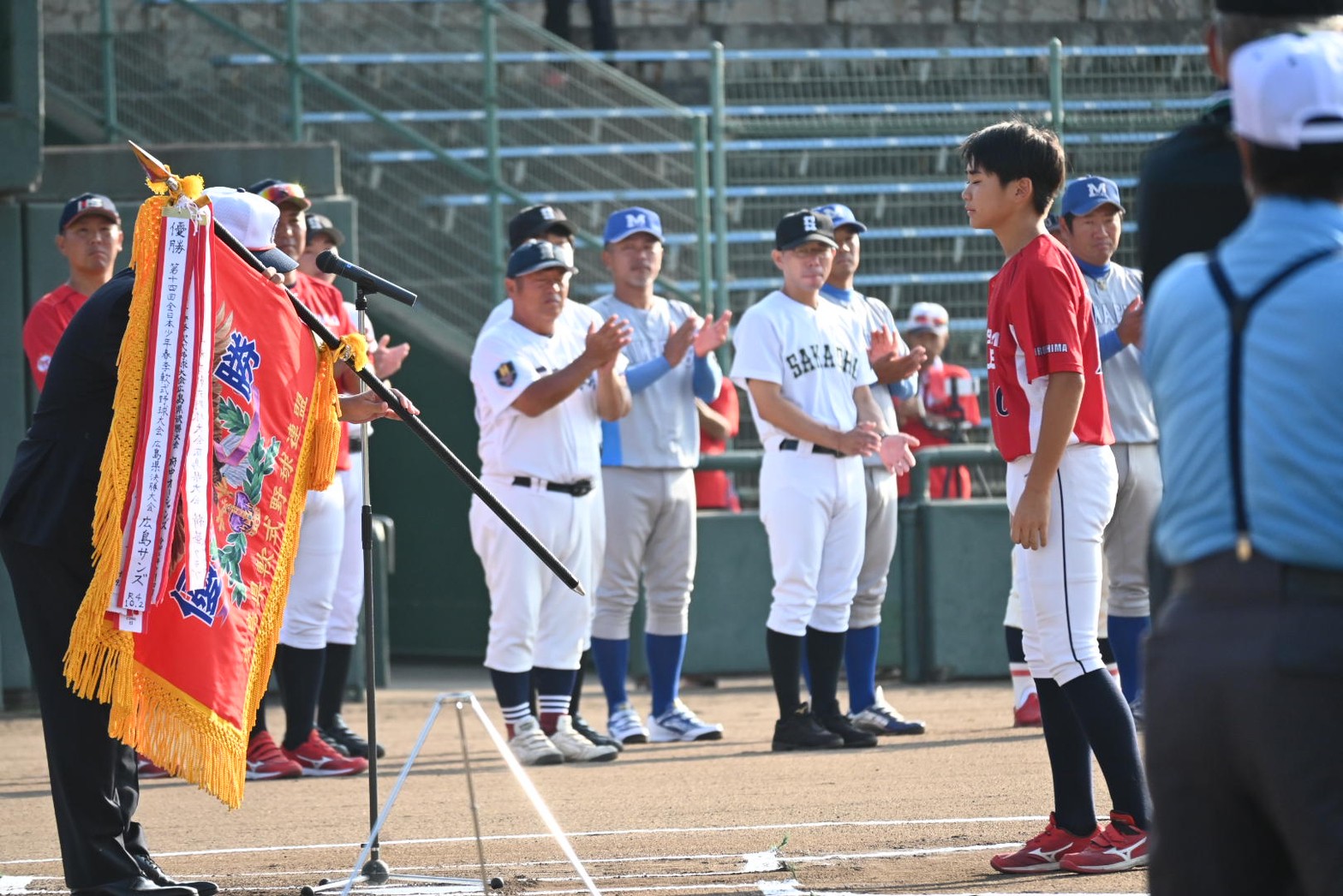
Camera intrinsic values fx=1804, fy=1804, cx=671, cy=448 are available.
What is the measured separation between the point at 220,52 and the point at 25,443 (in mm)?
8828

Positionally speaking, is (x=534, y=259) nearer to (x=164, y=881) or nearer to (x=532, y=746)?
(x=532, y=746)

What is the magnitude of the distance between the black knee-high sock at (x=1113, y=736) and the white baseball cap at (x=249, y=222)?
2.53 meters

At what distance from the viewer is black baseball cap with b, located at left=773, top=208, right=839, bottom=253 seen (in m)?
8.18

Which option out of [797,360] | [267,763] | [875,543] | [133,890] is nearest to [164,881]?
[133,890]

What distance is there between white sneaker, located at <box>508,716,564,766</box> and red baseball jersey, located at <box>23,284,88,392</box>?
261cm

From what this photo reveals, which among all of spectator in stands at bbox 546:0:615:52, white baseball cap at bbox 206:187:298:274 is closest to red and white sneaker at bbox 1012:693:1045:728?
white baseball cap at bbox 206:187:298:274

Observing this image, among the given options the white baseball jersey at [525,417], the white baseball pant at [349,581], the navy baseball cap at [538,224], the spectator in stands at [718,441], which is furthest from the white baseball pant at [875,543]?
the white baseball pant at [349,581]

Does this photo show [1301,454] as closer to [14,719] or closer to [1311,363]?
[1311,363]

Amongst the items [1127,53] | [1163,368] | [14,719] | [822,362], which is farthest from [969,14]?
[1163,368]

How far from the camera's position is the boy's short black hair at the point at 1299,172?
98.7 inches

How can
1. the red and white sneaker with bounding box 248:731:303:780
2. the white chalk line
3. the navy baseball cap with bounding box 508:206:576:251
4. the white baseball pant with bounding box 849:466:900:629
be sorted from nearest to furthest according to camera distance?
the white chalk line
the red and white sneaker with bounding box 248:731:303:780
the navy baseball cap with bounding box 508:206:576:251
the white baseball pant with bounding box 849:466:900:629

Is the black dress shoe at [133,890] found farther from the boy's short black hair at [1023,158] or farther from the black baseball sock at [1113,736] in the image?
the boy's short black hair at [1023,158]

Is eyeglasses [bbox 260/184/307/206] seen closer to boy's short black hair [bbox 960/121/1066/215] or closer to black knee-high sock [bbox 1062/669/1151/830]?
boy's short black hair [bbox 960/121/1066/215]

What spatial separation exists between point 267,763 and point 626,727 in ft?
5.63
